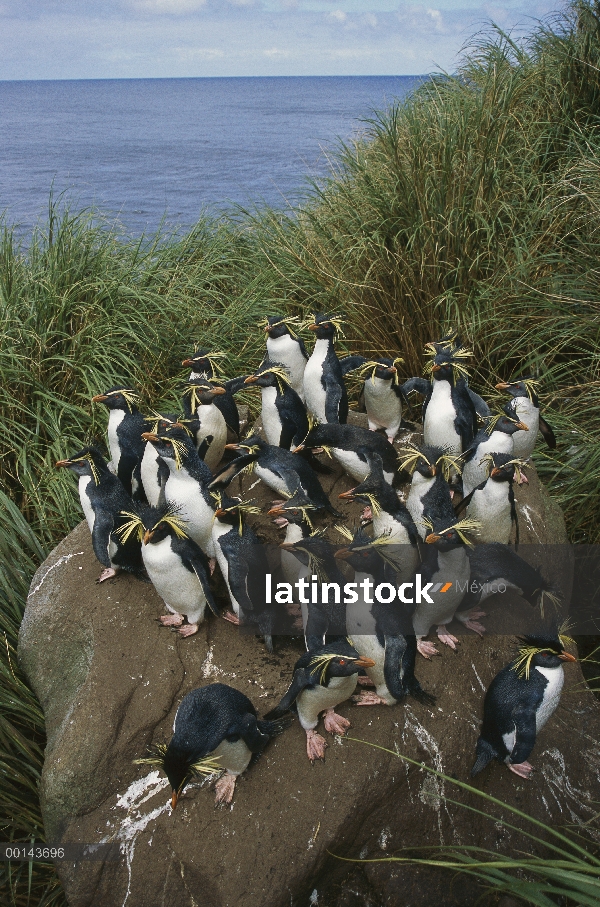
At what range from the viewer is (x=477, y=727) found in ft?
11.1

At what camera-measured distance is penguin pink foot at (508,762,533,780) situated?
3.31 meters

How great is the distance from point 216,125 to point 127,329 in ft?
123

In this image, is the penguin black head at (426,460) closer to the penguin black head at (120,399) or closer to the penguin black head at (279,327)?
Answer: the penguin black head at (279,327)

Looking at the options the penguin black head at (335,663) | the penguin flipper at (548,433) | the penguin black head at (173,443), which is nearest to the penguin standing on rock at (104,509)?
the penguin black head at (173,443)

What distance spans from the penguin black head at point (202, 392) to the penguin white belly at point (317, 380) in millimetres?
635

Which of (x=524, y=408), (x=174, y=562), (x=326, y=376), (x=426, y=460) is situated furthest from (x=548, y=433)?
(x=174, y=562)

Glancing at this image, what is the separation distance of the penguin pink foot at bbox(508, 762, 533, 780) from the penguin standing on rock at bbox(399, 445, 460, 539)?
3.80 feet

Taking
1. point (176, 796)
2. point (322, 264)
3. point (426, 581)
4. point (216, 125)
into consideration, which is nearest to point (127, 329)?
point (322, 264)

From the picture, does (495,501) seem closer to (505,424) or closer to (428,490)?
(428,490)

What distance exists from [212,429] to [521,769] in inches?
102

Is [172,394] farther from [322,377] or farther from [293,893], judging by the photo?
[293,893]

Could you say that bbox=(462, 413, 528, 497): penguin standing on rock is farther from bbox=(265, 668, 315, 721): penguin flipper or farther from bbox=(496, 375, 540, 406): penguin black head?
bbox=(265, 668, 315, 721): penguin flipper

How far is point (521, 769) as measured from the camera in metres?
3.32

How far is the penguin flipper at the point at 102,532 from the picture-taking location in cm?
389
